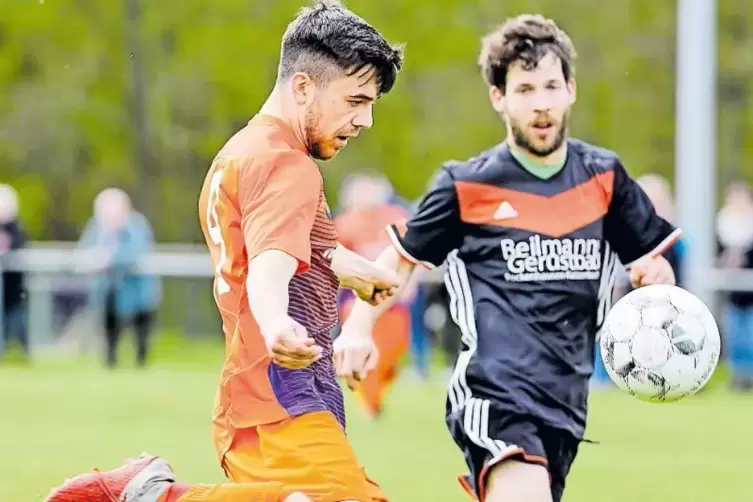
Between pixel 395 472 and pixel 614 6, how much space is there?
2001 centimetres

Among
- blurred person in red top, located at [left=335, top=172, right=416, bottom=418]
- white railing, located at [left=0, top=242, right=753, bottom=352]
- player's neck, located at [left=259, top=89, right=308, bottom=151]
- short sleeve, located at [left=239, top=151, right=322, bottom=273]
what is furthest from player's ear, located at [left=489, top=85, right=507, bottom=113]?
white railing, located at [left=0, top=242, right=753, bottom=352]

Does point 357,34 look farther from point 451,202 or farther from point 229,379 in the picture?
point 451,202

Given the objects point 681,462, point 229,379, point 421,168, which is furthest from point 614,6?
point 229,379

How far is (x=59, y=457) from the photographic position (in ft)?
34.1

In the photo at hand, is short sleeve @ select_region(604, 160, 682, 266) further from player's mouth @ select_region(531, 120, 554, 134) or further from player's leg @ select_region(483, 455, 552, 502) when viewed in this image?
player's leg @ select_region(483, 455, 552, 502)

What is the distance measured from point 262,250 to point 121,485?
3.32 ft

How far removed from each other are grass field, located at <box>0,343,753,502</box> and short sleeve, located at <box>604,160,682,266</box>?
330cm

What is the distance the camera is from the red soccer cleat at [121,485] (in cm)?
465

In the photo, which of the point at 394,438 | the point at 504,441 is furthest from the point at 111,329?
the point at 504,441

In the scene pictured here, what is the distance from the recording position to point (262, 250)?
13.4 ft

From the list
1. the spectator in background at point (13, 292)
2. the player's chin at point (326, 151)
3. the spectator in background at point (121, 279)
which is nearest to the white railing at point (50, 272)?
the spectator in background at point (13, 292)

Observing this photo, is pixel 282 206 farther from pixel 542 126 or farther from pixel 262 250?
pixel 542 126

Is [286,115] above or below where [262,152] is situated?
above

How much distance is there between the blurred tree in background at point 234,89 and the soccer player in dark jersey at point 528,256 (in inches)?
847
